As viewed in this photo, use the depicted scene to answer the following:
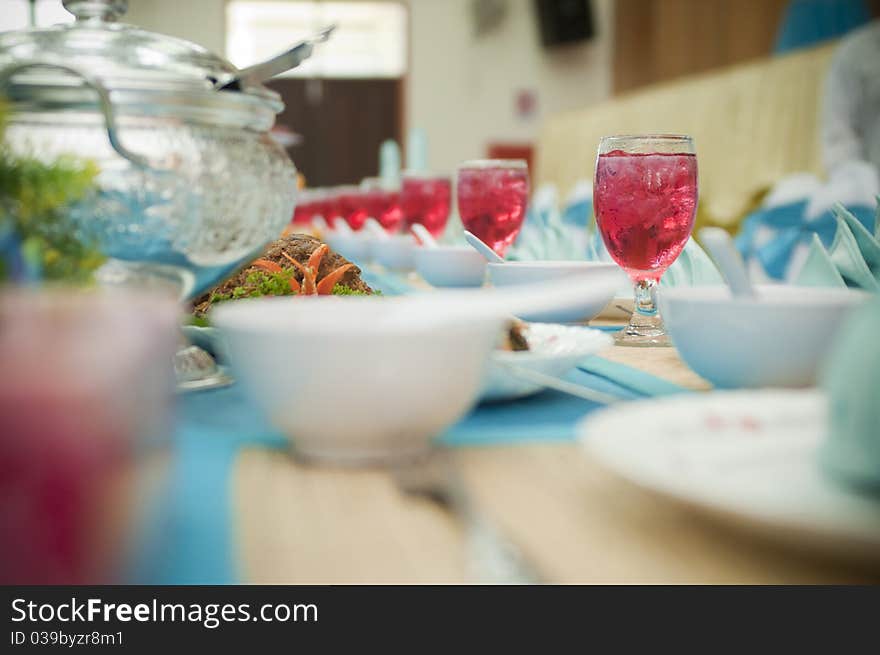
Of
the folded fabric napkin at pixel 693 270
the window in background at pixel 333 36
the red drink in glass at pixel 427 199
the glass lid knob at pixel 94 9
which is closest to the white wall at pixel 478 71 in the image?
the window in background at pixel 333 36

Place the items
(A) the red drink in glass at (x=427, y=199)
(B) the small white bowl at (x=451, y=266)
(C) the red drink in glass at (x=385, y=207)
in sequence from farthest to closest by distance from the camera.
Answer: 1. (C) the red drink in glass at (x=385, y=207)
2. (A) the red drink in glass at (x=427, y=199)
3. (B) the small white bowl at (x=451, y=266)

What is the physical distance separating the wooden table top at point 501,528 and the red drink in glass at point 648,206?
1.73 feet

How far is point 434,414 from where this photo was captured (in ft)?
1.52

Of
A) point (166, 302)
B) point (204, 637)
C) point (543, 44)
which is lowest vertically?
point (204, 637)

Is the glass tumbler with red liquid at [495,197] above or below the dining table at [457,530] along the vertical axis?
above

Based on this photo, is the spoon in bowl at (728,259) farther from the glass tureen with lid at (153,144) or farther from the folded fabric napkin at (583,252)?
the folded fabric napkin at (583,252)

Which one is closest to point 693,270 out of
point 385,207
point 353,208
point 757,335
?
point 757,335

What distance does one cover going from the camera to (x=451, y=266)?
A: 1.37 metres

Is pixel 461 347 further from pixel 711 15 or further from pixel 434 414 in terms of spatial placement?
pixel 711 15

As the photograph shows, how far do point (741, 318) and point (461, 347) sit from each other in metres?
0.23

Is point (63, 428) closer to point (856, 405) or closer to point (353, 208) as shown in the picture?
point (856, 405)

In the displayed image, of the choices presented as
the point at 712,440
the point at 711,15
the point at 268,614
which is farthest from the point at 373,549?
the point at 711,15

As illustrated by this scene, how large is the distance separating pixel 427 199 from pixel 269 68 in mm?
1268

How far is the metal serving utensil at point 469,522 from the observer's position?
354 mm
